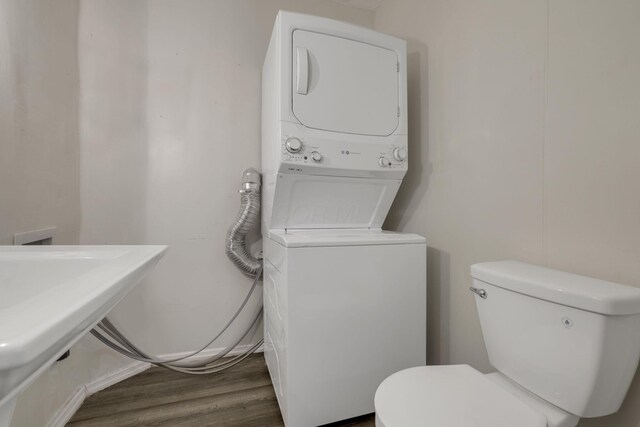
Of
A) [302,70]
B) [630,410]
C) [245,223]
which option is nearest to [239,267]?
[245,223]

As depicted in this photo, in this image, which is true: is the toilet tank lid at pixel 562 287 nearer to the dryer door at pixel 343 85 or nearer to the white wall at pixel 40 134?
the dryer door at pixel 343 85

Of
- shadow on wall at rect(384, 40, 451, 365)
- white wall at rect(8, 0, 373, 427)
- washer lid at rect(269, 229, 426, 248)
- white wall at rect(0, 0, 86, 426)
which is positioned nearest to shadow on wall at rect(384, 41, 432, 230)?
shadow on wall at rect(384, 40, 451, 365)

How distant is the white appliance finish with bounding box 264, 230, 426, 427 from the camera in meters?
1.12

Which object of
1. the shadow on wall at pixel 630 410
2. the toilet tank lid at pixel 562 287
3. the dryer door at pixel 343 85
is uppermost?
the dryer door at pixel 343 85

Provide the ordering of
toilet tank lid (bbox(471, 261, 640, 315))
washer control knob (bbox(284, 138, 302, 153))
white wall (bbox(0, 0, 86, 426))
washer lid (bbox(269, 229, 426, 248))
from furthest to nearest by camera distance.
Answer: washer control knob (bbox(284, 138, 302, 153)) → washer lid (bbox(269, 229, 426, 248)) → white wall (bbox(0, 0, 86, 426)) → toilet tank lid (bbox(471, 261, 640, 315))

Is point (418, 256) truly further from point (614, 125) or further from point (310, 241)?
point (614, 125)

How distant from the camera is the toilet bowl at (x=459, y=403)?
2.31ft

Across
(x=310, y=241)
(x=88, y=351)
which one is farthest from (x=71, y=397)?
(x=310, y=241)

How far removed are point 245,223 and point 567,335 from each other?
1.52 meters

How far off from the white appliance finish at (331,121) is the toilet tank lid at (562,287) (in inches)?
27.2

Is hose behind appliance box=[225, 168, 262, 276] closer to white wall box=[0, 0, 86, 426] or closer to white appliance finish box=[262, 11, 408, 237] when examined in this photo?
white appliance finish box=[262, 11, 408, 237]

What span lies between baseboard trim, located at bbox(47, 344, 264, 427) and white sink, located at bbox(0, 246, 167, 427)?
1.00 metres

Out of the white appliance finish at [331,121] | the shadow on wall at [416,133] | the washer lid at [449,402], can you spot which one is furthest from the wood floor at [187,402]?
the shadow on wall at [416,133]

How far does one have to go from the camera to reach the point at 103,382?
4.96 ft
